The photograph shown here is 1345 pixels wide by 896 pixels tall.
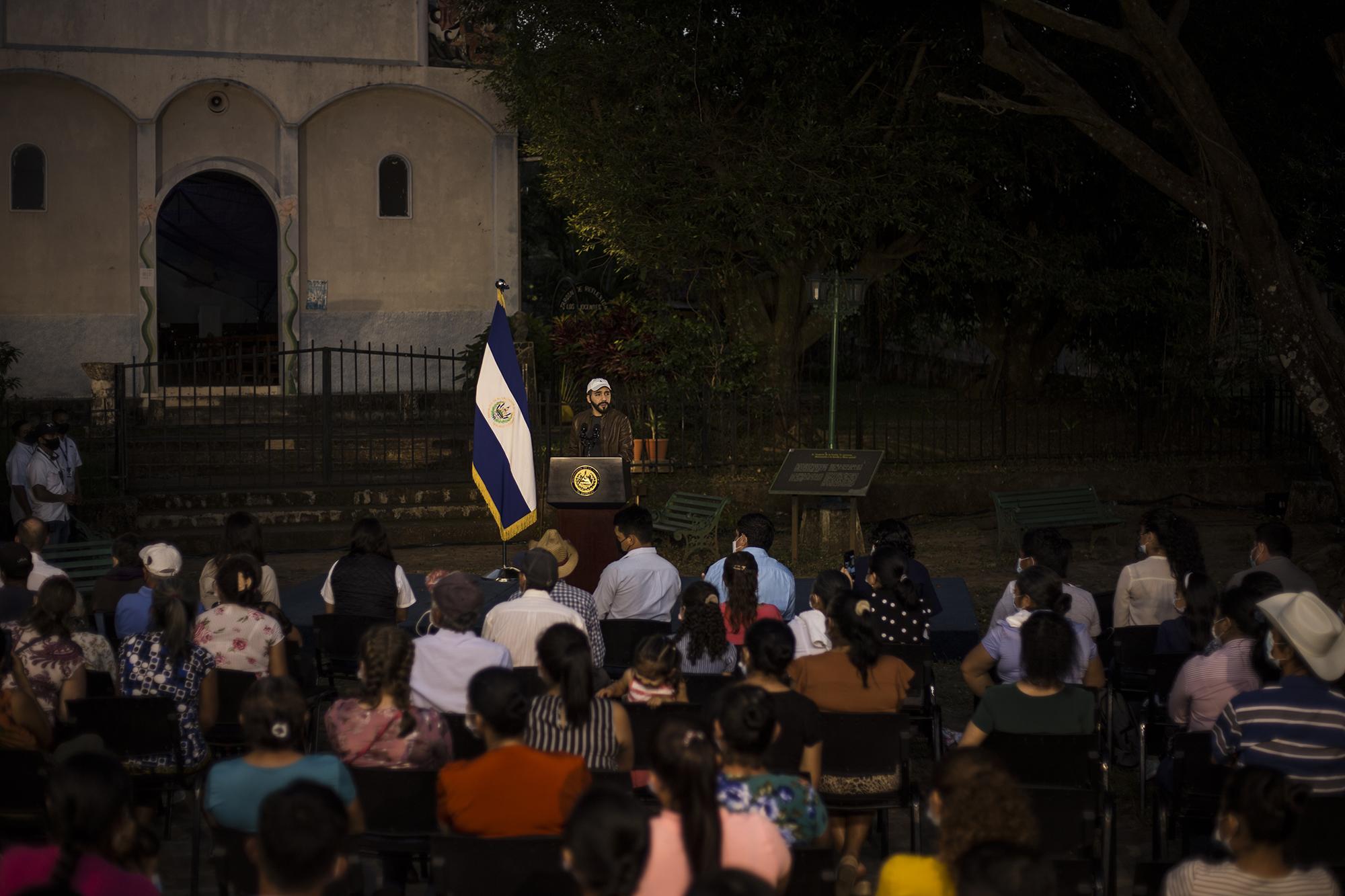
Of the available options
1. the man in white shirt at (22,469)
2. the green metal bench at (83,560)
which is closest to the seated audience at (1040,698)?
the green metal bench at (83,560)

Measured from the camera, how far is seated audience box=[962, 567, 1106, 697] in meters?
6.91

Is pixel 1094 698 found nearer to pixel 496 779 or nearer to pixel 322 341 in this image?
pixel 496 779

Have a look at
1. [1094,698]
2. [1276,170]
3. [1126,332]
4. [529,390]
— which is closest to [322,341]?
[529,390]

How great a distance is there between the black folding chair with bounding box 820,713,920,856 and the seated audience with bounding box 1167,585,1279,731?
4.05 ft

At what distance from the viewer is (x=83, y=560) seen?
36.7 feet

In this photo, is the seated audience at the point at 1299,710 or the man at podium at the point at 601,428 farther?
the man at podium at the point at 601,428

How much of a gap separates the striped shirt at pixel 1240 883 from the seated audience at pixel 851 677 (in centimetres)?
208

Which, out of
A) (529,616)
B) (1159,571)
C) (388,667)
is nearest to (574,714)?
(388,667)

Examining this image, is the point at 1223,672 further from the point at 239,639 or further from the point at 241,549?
the point at 241,549

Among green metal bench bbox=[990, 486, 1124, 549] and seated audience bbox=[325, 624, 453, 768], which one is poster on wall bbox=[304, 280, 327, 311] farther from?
seated audience bbox=[325, 624, 453, 768]

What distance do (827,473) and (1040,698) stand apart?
8369 millimetres

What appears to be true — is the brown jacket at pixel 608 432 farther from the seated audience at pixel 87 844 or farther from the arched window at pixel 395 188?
the arched window at pixel 395 188

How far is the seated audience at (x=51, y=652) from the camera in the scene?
6.09 metres

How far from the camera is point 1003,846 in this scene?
3725 millimetres
